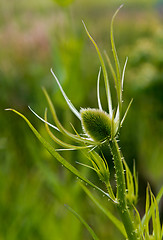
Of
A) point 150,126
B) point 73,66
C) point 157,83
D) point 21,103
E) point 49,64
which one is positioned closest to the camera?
point 73,66

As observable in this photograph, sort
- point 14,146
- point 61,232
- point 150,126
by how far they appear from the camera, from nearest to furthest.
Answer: point 61,232 < point 14,146 < point 150,126

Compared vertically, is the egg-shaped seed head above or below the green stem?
above

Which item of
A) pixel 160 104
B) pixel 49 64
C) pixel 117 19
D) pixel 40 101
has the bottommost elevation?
pixel 160 104

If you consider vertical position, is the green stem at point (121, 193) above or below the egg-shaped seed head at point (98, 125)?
below

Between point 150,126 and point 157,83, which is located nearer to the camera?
point 157,83

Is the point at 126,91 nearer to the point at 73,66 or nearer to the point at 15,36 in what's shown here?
the point at 15,36

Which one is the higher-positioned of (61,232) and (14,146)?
(14,146)

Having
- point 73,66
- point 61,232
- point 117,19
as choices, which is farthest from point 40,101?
point 117,19
